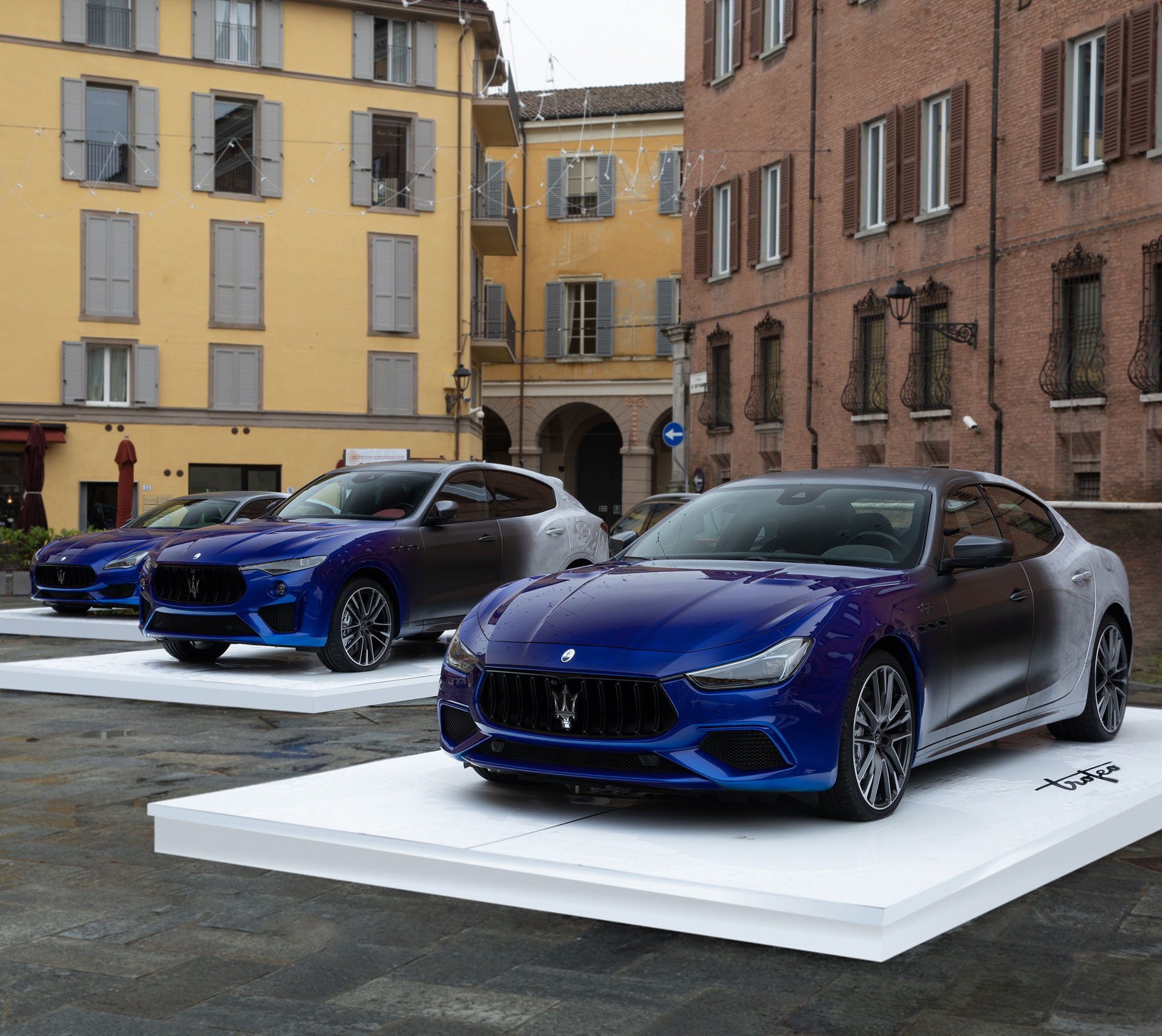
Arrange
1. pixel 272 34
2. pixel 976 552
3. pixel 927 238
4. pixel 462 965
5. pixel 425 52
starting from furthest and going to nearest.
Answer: pixel 425 52, pixel 272 34, pixel 927 238, pixel 976 552, pixel 462 965

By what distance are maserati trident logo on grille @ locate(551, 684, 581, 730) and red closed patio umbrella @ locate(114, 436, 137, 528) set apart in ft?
63.0

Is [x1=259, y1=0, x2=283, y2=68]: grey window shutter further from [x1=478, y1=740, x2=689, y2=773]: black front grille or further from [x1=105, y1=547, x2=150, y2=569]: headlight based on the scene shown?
[x1=478, y1=740, x2=689, y2=773]: black front grille

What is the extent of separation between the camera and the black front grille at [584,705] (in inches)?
222

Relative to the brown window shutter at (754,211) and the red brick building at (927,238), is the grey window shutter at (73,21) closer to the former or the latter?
the red brick building at (927,238)

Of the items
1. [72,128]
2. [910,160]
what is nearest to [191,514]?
[910,160]

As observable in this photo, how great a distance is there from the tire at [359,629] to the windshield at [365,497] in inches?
26.3

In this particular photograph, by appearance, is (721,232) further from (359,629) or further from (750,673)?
(750,673)

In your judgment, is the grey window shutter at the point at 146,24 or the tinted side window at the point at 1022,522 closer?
the tinted side window at the point at 1022,522

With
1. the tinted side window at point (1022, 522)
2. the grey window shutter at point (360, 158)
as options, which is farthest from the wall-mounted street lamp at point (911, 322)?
the grey window shutter at point (360, 158)

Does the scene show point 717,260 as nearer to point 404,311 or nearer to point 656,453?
point 404,311

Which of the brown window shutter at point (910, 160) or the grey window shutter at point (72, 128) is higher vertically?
the grey window shutter at point (72, 128)

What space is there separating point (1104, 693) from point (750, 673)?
3348 mm

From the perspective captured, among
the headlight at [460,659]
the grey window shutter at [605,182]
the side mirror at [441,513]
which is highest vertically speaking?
the grey window shutter at [605,182]

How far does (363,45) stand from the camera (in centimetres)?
4109
